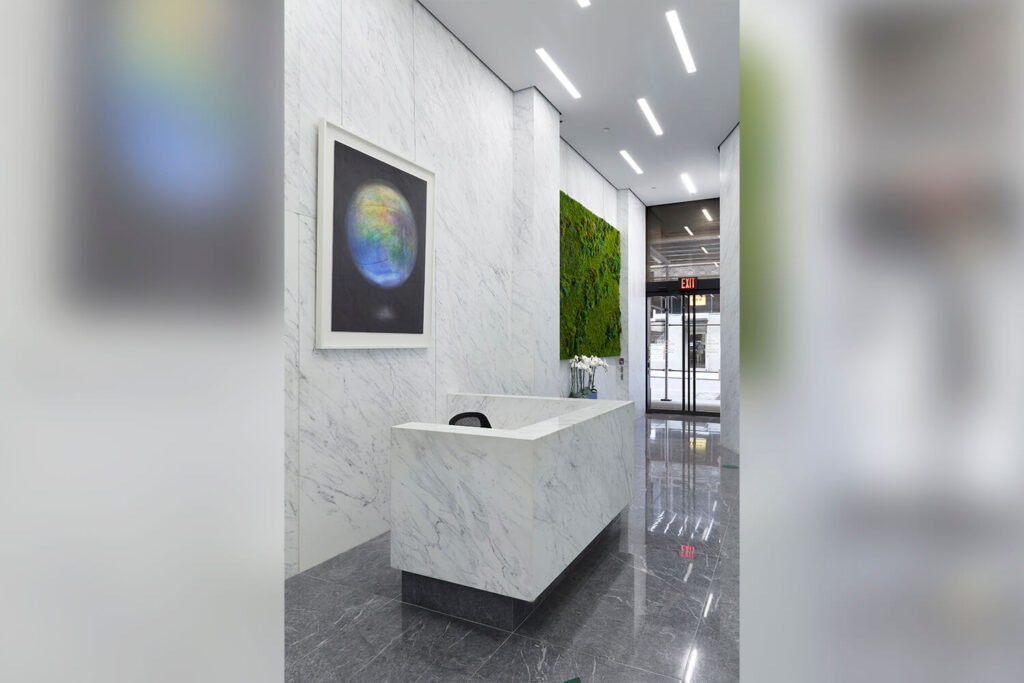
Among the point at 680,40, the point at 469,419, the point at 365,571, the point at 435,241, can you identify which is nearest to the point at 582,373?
the point at 435,241

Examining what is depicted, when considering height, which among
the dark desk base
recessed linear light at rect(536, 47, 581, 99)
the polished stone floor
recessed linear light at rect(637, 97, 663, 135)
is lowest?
the polished stone floor

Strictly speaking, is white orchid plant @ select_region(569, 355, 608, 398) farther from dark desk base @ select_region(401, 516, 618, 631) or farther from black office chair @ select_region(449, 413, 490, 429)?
dark desk base @ select_region(401, 516, 618, 631)

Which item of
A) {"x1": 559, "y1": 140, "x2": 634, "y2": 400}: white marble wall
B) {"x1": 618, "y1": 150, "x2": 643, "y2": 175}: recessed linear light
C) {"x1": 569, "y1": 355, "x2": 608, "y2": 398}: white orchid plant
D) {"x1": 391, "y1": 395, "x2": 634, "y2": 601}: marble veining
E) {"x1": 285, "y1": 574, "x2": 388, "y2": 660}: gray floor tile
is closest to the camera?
{"x1": 285, "y1": 574, "x2": 388, "y2": 660}: gray floor tile

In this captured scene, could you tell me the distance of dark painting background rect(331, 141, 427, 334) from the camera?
3.23 metres

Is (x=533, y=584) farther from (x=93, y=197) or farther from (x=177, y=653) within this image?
(x=93, y=197)

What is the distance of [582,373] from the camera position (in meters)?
6.80

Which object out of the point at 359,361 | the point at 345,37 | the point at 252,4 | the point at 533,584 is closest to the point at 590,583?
the point at 533,584

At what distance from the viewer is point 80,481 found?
0.90ft

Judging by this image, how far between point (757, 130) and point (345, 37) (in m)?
3.77

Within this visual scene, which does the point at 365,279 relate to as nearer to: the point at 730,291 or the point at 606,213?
the point at 730,291

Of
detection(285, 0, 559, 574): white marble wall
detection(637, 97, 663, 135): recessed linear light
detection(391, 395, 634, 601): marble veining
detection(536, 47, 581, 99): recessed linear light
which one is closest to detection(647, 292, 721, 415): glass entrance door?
detection(637, 97, 663, 135): recessed linear light

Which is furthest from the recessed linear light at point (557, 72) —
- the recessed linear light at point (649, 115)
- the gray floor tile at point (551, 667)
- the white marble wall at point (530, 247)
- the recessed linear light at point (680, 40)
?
the gray floor tile at point (551, 667)

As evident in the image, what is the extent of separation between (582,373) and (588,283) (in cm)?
136

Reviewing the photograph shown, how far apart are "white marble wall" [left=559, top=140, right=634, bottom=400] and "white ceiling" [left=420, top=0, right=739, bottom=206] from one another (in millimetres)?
307
